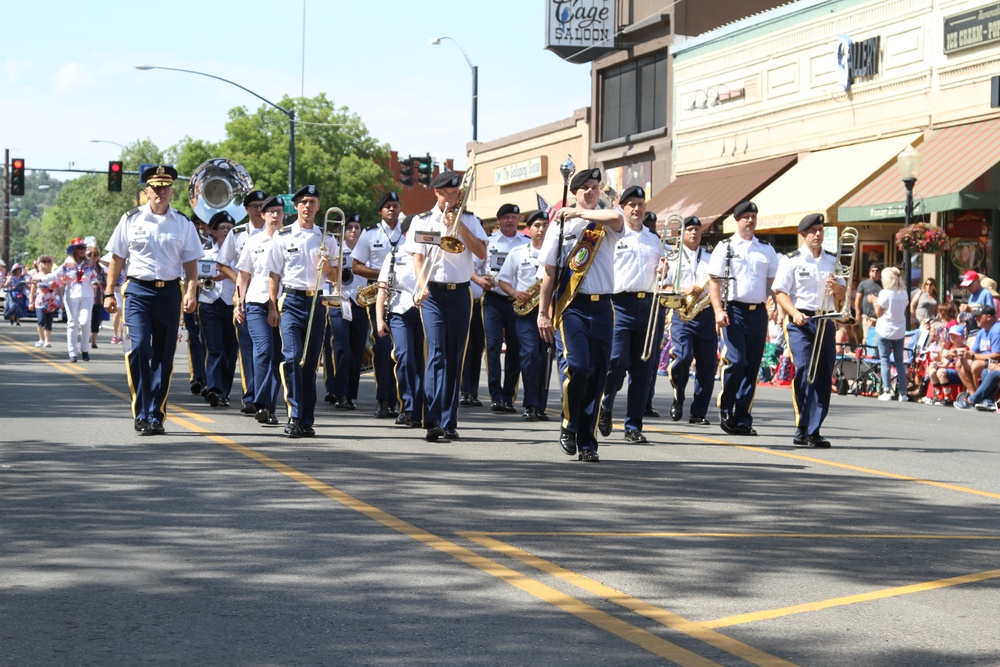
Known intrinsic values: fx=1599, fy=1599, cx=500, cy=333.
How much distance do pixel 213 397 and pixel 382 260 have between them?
237cm

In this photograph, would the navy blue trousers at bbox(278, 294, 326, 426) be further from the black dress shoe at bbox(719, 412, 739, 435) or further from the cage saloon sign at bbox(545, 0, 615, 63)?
the cage saloon sign at bbox(545, 0, 615, 63)

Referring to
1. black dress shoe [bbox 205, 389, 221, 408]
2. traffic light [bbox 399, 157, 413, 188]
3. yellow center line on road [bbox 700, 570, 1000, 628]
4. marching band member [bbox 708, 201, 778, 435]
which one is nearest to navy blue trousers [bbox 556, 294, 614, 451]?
marching band member [bbox 708, 201, 778, 435]

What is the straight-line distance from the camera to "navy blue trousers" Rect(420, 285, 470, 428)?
12922 millimetres

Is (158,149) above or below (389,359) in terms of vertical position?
above

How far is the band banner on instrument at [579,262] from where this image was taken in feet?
37.9

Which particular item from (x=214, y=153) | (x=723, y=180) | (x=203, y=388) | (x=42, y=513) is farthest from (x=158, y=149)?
(x=42, y=513)

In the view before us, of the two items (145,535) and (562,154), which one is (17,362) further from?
(562,154)

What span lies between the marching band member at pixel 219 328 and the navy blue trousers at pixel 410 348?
323 centimetres

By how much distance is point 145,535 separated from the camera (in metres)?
7.92

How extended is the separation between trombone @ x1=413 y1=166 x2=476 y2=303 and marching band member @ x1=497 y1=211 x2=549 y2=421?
11.6 feet

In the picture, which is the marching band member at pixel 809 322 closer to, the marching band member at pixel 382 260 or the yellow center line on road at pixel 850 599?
the marching band member at pixel 382 260

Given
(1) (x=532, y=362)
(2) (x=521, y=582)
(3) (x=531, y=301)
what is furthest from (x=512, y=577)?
(3) (x=531, y=301)

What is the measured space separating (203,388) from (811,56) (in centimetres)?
1905

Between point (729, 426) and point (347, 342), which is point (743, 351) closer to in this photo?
point (729, 426)
